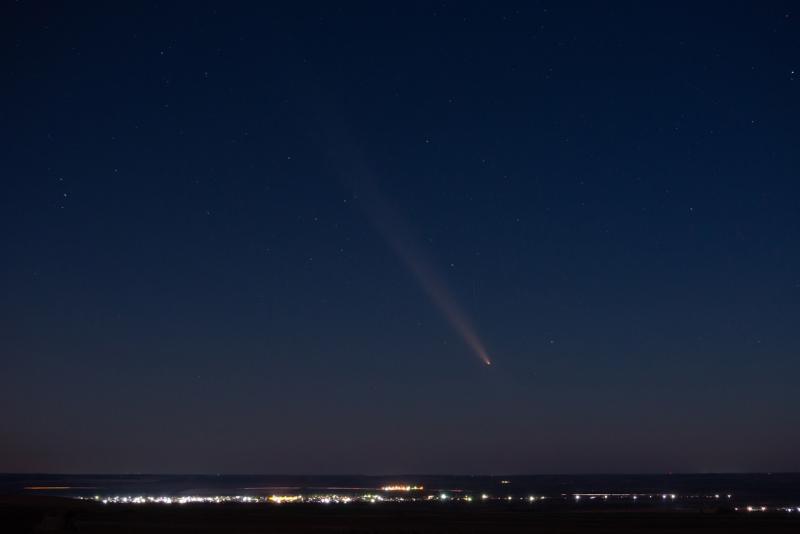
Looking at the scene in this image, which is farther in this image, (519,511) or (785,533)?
(519,511)

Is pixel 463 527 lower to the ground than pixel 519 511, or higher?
lower

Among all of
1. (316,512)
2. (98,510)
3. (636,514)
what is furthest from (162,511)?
(636,514)

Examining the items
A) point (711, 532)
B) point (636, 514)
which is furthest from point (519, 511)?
point (711, 532)

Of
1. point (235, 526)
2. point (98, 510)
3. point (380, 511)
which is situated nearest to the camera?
point (235, 526)

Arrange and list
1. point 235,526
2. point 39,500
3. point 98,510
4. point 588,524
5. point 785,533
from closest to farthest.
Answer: point 785,533 < point 235,526 < point 588,524 < point 98,510 < point 39,500

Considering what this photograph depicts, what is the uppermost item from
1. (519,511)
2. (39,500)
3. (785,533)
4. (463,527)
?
(39,500)

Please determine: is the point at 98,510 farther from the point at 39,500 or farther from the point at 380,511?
the point at 380,511
